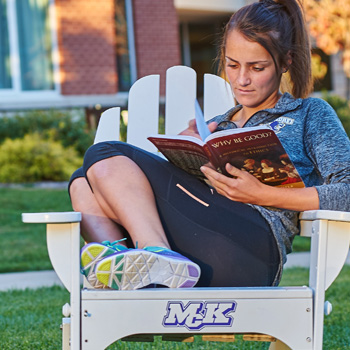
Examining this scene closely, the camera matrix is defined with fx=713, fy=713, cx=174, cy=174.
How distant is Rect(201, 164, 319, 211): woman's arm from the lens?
7.03 ft

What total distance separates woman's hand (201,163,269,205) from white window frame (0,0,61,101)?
9086mm

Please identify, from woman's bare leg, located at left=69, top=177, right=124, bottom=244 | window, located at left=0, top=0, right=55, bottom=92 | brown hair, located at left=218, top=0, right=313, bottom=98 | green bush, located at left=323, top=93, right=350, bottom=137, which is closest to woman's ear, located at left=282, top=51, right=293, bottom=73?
brown hair, located at left=218, top=0, right=313, bottom=98

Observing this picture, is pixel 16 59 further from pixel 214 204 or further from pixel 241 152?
pixel 241 152

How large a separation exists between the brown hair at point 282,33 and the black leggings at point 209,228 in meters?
0.55

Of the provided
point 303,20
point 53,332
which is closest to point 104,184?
point 303,20

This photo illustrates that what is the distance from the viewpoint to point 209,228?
2203 millimetres

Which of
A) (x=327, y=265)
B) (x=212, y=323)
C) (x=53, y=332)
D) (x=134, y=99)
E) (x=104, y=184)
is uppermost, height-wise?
(x=134, y=99)

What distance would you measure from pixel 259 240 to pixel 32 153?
715 centimetres

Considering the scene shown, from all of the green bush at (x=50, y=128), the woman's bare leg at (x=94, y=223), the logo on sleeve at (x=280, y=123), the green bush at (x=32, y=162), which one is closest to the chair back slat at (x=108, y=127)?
the woman's bare leg at (x=94, y=223)

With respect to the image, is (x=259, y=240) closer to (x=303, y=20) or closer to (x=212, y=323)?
(x=212, y=323)

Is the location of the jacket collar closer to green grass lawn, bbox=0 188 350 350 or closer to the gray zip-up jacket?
the gray zip-up jacket

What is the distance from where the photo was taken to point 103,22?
1105 centimetres

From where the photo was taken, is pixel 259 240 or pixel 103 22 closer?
pixel 259 240

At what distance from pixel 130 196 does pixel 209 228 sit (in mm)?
265
